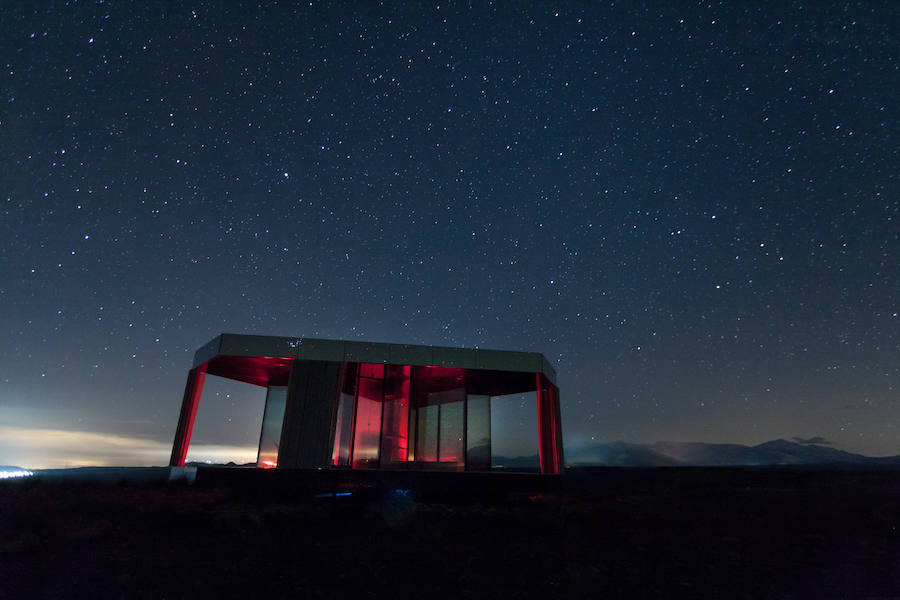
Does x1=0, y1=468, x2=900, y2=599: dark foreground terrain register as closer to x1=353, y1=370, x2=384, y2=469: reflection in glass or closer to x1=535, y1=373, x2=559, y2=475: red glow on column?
x1=353, y1=370, x2=384, y2=469: reflection in glass

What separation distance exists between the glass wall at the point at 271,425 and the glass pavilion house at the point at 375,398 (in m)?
0.03

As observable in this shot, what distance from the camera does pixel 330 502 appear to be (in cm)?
1103

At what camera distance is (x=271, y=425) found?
16.5 m

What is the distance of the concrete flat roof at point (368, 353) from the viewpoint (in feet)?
39.7

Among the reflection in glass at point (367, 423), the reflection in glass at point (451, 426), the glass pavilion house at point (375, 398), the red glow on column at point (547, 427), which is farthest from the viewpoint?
A: the reflection in glass at point (451, 426)

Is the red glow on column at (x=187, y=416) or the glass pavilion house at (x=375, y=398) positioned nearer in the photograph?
the glass pavilion house at (x=375, y=398)

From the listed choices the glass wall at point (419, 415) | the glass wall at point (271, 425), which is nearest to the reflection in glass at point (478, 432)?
the glass wall at point (419, 415)

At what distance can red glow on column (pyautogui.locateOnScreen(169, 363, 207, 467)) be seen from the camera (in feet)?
42.1

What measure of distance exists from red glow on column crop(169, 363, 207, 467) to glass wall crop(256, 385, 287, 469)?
304 centimetres

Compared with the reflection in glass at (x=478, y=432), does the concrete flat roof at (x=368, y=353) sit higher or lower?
higher

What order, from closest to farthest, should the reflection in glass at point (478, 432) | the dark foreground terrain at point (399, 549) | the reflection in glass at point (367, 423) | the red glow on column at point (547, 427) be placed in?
1. the dark foreground terrain at point (399, 549)
2. the reflection in glass at point (367, 423)
3. the red glow on column at point (547, 427)
4. the reflection in glass at point (478, 432)

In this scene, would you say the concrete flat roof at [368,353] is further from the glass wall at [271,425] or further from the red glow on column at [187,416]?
the glass wall at [271,425]

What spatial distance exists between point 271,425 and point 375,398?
440 cm

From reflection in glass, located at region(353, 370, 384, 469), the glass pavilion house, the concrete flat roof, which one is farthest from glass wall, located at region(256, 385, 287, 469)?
the concrete flat roof
